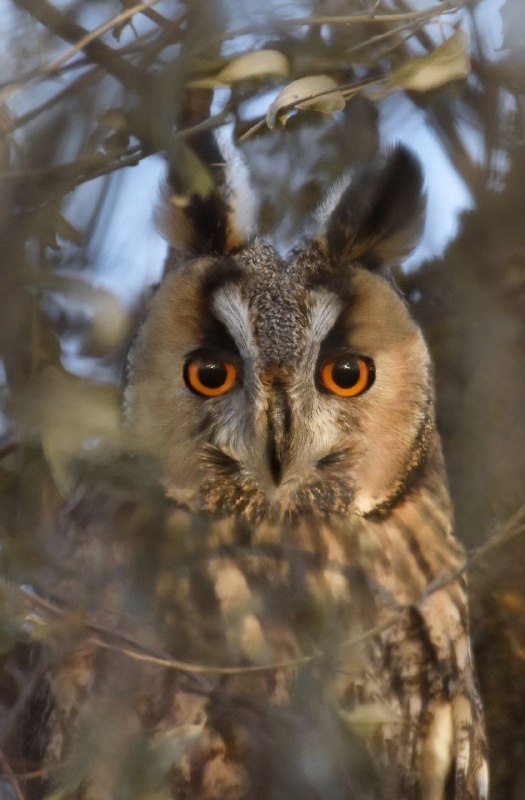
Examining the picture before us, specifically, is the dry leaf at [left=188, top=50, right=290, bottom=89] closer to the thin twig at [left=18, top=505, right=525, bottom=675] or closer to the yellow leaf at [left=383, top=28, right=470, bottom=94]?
the yellow leaf at [left=383, top=28, right=470, bottom=94]

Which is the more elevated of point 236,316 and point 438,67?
point 438,67

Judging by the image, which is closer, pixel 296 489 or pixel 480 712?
pixel 296 489

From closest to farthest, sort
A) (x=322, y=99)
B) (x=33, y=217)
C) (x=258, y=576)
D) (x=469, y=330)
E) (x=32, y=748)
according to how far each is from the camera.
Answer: (x=33, y=217) → (x=322, y=99) → (x=32, y=748) → (x=258, y=576) → (x=469, y=330)

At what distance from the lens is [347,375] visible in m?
1.59

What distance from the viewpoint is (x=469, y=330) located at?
2037mm

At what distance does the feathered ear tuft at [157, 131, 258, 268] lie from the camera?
5.08 ft

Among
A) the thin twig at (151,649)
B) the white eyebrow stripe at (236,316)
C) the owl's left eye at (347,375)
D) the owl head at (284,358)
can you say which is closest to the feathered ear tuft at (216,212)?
the owl head at (284,358)

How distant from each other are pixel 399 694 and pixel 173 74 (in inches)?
45.4

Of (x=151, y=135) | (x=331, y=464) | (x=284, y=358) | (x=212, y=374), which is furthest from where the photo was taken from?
(x=331, y=464)

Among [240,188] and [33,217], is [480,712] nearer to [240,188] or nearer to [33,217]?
[240,188]

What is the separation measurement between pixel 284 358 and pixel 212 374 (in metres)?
0.16

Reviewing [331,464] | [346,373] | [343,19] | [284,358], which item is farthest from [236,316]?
[343,19]

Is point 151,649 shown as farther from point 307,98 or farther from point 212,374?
point 307,98

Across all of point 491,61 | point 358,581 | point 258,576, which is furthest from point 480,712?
point 491,61
